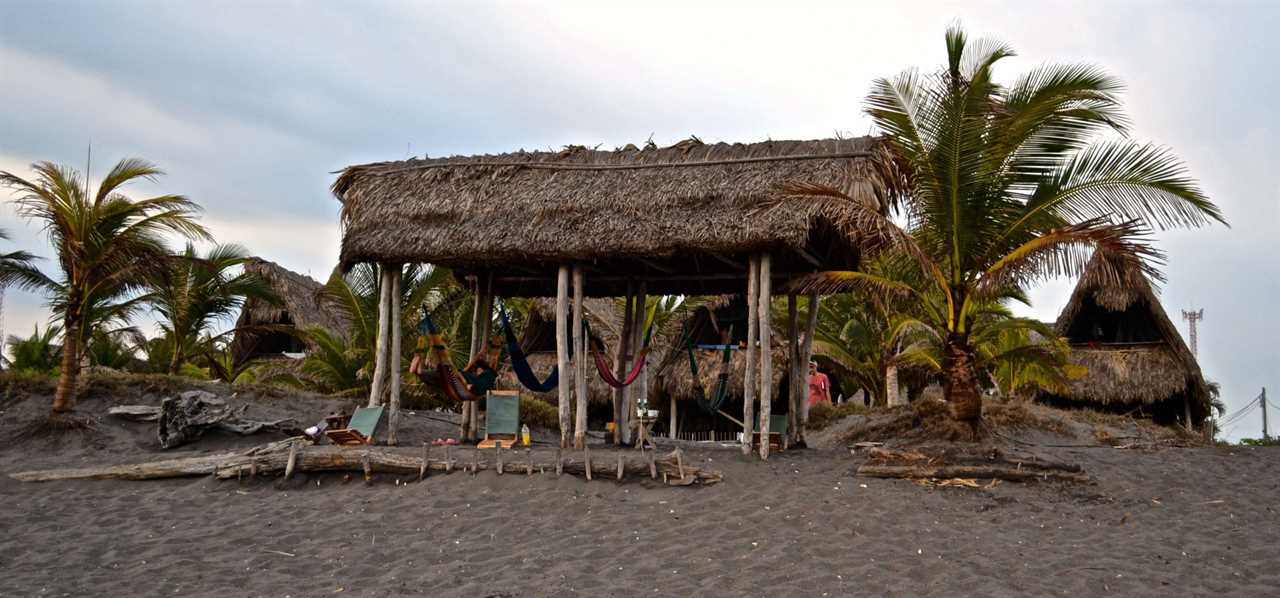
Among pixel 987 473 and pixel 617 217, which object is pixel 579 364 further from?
pixel 987 473

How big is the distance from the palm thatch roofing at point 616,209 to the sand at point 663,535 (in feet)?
6.86

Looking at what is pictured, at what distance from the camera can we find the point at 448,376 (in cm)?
945

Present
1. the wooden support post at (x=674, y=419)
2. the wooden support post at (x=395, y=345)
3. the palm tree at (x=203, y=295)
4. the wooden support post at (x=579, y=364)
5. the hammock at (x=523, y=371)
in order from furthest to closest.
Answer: the wooden support post at (x=674, y=419) < the palm tree at (x=203, y=295) < the wooden support post at (x=395, y=345) < the hammock at (x=523, y=371) < the wooden support post at (x=579, y=364)

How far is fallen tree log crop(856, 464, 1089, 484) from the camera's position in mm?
8023

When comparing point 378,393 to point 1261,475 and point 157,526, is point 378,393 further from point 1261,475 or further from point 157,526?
point 1261,475

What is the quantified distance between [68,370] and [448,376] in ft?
15.8

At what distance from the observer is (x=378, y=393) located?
10125 millimetres

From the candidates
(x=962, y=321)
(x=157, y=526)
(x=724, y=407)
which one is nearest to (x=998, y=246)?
(x=962, y=321)

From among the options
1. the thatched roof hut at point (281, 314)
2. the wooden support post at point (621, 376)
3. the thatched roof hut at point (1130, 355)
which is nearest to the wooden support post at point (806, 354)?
the wooden support post at point (621, 376)

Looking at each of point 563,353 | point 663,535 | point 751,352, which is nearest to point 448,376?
point 563,353

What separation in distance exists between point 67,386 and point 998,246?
10.1m

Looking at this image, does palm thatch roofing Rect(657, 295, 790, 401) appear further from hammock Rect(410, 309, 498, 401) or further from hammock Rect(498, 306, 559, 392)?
hammock Rect(410, 309, 498, 401)

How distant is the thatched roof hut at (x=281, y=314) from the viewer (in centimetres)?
1817

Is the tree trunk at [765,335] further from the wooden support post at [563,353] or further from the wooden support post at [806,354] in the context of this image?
the wooden support post at [563,353]
